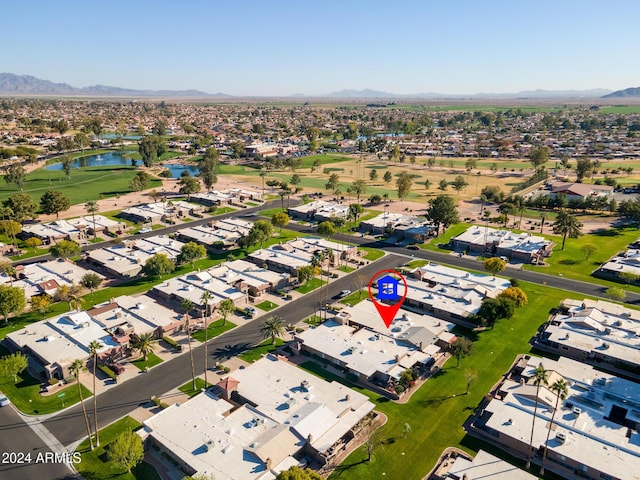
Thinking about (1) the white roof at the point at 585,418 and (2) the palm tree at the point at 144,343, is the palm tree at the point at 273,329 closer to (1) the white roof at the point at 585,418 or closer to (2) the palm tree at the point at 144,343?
(2) the palm tree at the point at 144,343

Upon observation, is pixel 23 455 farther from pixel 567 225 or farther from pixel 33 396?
pixel 567 225

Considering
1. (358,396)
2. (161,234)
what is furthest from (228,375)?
(161,234)

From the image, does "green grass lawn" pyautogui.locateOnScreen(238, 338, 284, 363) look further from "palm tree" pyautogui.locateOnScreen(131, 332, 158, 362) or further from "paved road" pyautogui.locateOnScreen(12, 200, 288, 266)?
"paved road" pyautogui.locateOnScreen(12, 200, 288, 266)

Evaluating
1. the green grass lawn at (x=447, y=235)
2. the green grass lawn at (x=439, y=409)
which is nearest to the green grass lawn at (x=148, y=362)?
the green grass lawn at (x=439, y=409)

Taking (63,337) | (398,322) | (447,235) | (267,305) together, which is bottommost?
(267,305)

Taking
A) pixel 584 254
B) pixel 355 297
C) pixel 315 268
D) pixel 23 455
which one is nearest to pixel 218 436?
pixel 23 455

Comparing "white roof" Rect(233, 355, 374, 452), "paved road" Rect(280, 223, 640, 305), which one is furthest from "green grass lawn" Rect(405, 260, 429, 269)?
"white roof" Rect(233, 355, 374, 452)
